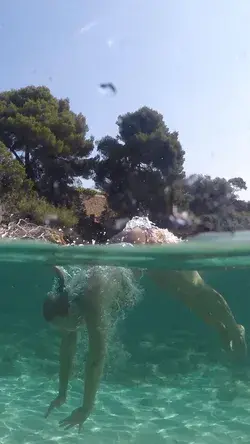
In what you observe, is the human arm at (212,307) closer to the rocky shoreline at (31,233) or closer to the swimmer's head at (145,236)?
the swimmer's head at (145,236)

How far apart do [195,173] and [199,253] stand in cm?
230

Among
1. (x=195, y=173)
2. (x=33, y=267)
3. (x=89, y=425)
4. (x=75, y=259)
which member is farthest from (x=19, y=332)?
(x=89, y=425)

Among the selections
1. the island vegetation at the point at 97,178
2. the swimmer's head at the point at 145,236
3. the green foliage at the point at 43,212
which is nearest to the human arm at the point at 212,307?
the swimmer's head at the point at 145,236

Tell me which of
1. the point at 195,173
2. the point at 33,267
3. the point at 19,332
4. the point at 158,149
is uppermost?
the point at 158,149

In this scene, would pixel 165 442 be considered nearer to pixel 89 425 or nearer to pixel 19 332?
pixel 89 425

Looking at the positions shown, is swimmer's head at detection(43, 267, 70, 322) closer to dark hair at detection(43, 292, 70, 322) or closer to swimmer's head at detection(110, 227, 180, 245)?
dark hair at detection(43, 292, 70, 322)

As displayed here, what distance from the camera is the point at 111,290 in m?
8.95

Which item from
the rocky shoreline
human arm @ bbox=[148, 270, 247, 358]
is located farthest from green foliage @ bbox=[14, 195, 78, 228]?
human arm @ bbox=[148, 270, 247, 358]

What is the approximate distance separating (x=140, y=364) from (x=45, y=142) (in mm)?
10872

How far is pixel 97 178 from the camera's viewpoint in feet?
70.4

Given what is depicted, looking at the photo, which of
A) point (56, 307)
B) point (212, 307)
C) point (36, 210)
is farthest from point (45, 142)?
point (56, 307)

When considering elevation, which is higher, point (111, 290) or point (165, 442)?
point (111, 290)

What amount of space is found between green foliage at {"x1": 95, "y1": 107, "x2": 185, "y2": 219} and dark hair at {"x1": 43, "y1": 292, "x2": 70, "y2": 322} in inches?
361

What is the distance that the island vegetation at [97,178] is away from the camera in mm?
14727
